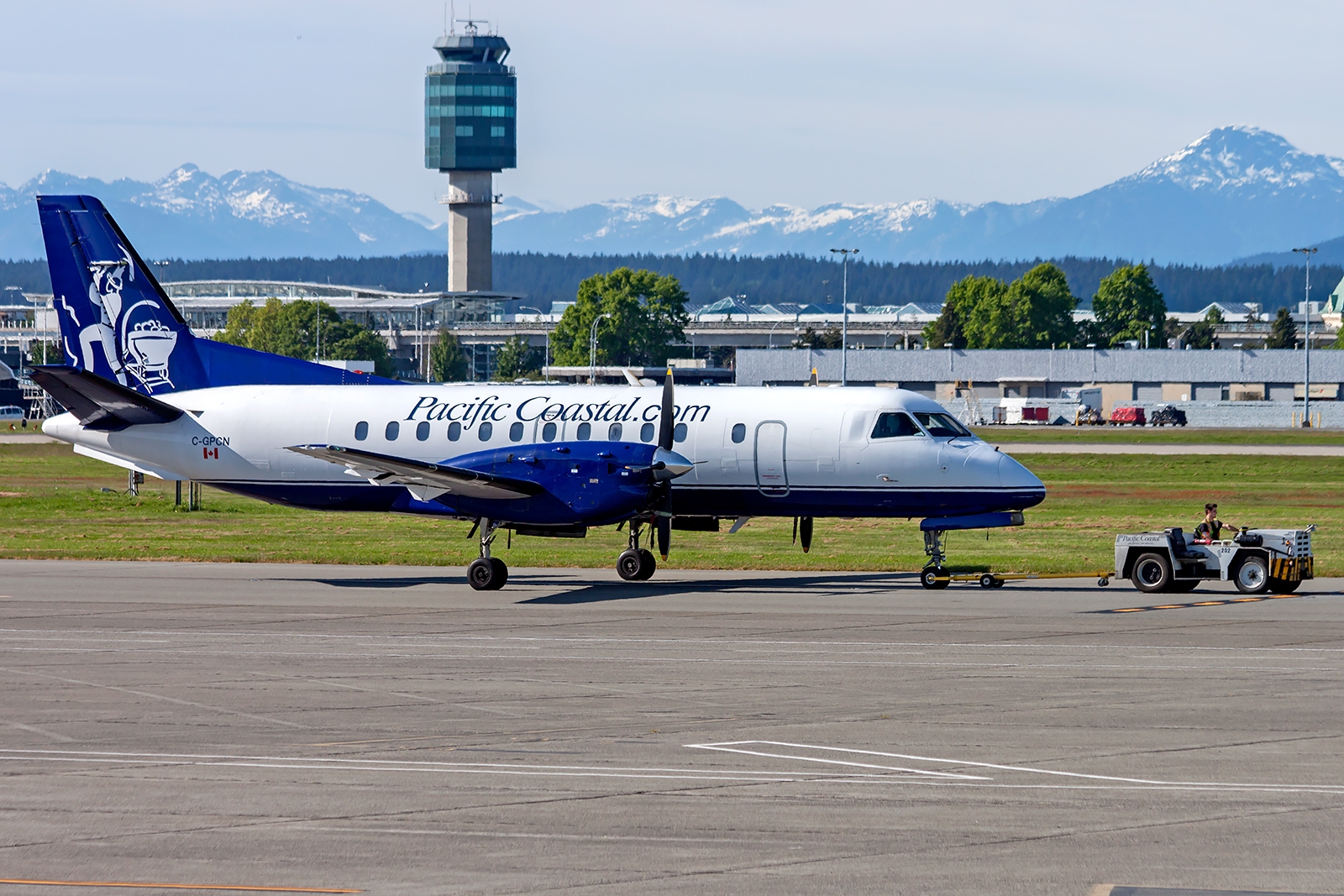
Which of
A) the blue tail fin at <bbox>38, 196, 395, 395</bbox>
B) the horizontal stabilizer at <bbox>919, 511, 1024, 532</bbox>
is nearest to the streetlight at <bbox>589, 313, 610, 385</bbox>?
the blue tail fin at <bbox>38, 196, 395, 395</bbox>

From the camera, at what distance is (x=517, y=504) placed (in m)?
29.9

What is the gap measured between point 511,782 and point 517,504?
16.7m

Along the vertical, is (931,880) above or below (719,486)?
below

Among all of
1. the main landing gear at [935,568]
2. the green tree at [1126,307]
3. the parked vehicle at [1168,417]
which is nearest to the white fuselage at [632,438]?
the main landing gear at [935,568]

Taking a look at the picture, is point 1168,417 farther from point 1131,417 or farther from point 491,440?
point 491,440

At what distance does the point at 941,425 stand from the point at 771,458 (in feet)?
11.9

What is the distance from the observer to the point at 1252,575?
96.1 ft

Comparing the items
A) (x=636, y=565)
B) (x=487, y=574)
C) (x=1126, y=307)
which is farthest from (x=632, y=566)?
(x=1126, y=307)

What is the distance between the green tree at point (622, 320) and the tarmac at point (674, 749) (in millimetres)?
146909

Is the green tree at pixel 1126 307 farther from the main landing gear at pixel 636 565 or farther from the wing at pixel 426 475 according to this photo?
the wing at pixel 426 475

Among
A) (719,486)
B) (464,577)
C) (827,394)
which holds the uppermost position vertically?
(827,394)

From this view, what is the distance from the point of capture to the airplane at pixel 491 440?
29.8 metres

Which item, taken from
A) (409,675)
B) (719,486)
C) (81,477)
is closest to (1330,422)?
(81,477)

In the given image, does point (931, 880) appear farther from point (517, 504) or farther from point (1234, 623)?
point (517, 504)
